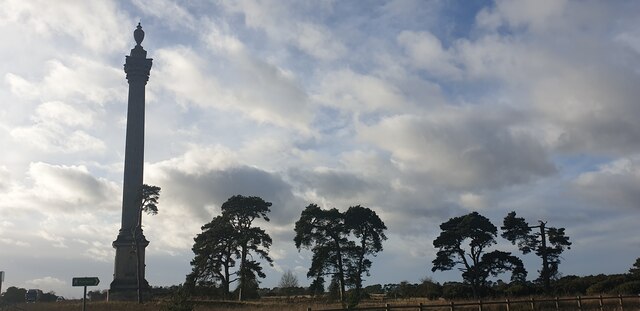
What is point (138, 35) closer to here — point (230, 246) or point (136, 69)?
point (136, 69)

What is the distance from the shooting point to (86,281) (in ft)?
89.0

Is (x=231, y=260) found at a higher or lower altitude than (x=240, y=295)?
higher

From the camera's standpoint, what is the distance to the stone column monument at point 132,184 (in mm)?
75713

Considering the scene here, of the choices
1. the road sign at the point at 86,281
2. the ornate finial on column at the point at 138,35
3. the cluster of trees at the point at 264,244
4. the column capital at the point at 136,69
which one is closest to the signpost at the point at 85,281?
the road sign at the point at 86,281

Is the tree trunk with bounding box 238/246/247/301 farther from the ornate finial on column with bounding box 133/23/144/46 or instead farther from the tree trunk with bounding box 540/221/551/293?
the ornate finial on column with bounding box 133/23/144/46

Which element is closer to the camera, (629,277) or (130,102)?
(629,277)

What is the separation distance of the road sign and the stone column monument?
40.5 meters

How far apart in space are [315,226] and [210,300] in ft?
41.5

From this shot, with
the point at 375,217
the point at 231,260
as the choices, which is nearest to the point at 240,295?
the point at 231,260

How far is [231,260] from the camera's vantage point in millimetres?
60812

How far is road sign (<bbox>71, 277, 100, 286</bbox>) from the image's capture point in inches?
1059

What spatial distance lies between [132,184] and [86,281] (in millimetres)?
58192

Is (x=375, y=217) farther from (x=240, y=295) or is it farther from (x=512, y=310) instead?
(x=512, y=310)

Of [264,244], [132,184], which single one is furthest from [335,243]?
[132,184]
